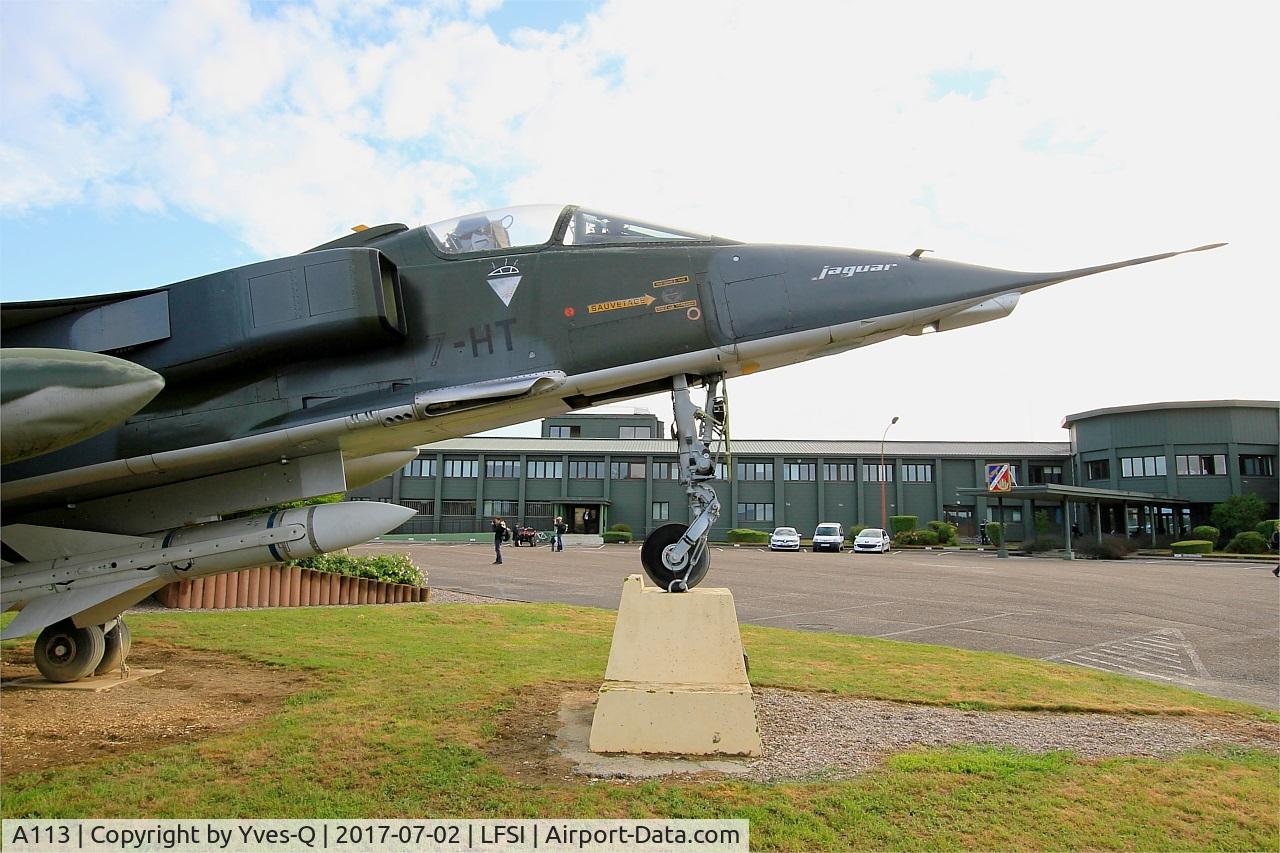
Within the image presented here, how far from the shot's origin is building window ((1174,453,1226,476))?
2085 inches

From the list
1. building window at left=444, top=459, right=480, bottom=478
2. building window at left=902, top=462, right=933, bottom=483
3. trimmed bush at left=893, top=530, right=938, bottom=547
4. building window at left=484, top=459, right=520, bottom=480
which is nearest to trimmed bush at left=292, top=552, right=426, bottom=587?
trimmed bush at left=893, top=530, right=938, bottom=547

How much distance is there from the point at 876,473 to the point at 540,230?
193ft

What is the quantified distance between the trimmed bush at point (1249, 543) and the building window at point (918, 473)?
2030 cm

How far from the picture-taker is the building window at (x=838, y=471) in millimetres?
62406

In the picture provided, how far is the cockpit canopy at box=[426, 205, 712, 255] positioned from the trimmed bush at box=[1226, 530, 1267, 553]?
162 ft

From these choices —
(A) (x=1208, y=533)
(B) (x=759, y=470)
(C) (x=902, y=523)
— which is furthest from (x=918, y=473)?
(A) (x=1208, y=533)

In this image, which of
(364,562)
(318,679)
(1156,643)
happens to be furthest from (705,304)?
(364,562)

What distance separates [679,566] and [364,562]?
1238cm

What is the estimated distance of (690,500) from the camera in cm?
664

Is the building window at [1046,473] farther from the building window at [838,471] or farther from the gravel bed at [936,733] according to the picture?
the gravel bed at [936,733]

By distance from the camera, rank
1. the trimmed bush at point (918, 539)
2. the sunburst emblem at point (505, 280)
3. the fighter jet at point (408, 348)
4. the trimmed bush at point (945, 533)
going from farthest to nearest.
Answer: the trimmed bush at point (945, 533) → the trimmed bush at point (918, 539) → the sunburst emblem at point (505, 280) → the fighter jet at point (408, 348)

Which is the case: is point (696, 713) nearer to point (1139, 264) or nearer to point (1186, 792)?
point (1186, 792)

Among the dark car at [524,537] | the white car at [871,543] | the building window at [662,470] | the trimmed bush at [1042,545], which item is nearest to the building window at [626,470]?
the building window at [662,470]

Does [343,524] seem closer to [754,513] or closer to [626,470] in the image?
[626,470]
